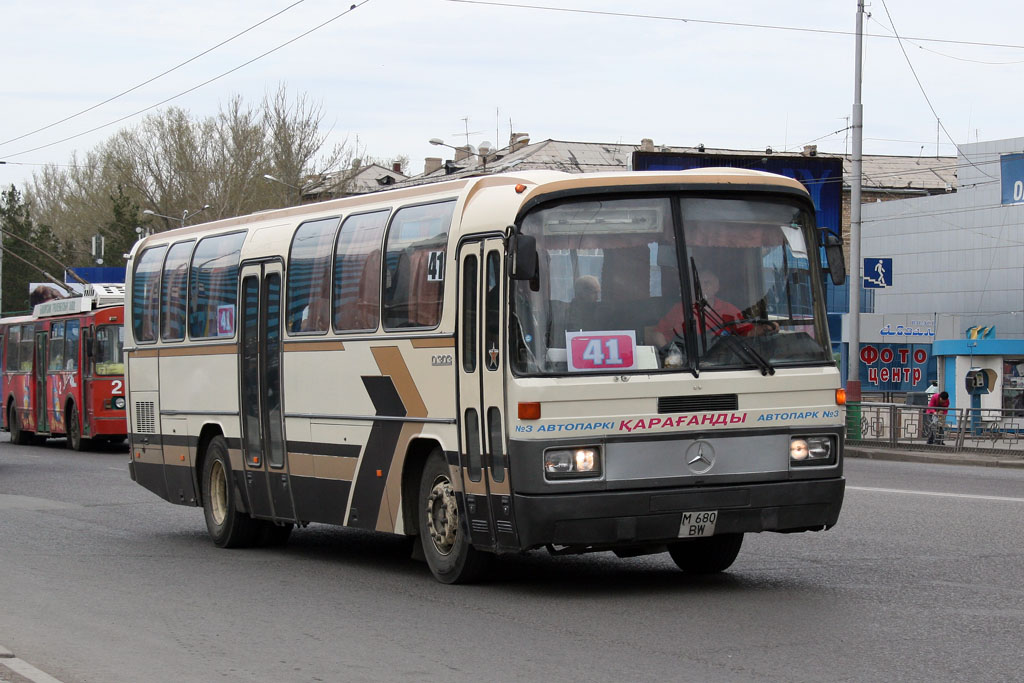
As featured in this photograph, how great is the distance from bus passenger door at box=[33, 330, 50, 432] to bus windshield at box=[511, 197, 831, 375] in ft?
88.3

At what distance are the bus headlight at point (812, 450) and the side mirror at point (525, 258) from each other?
2.06 m

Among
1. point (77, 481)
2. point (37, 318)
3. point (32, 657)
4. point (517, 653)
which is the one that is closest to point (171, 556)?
point (32, 657)

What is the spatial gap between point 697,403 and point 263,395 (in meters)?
4.83

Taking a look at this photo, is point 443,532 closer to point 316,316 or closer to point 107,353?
point 316,316

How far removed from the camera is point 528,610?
967cm

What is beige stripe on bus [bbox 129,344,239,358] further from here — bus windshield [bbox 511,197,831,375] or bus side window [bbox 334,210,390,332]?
bus windshield [bbox 511,197,831,375]

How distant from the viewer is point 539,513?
963 cm

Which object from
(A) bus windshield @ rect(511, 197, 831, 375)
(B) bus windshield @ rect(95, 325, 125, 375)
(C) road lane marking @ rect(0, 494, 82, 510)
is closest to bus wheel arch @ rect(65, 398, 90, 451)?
(B) bus windshield @ rect(95, 325, 125, 375)

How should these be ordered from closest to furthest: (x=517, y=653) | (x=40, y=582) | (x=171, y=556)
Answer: (x=517, y=653), (x=40, y=582), (x=171, y=556)

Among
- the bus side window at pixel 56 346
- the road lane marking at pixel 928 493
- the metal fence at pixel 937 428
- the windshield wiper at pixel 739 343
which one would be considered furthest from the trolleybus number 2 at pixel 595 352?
the bus side window at pixel 56 346

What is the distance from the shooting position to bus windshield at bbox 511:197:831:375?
984 centimetres

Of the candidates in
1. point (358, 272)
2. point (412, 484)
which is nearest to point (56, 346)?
point (358, 272)

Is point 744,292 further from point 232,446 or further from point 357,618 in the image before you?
point 232,446

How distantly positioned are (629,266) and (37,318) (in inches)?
1096
